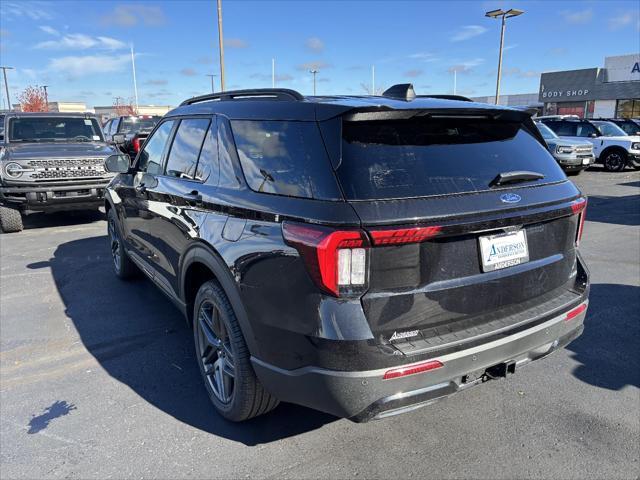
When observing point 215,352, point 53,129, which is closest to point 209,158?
point 215,352

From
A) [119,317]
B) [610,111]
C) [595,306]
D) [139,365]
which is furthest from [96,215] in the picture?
[610,111]

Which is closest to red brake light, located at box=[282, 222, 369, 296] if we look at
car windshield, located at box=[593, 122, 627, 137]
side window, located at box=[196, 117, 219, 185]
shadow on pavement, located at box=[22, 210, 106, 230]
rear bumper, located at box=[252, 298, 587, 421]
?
rear bumper, located at box=[252, 298, 587, 421]

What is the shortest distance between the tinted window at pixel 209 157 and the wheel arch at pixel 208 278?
439 millimetres

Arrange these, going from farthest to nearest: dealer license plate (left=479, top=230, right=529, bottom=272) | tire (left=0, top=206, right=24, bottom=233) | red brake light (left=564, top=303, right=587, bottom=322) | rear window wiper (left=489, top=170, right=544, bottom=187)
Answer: tire (left=0, top=206, right=24, bottom=233) < red brake light (left=564, top=303, right=587, bottom=322) < rear window wiper (left=489, top=170, right=544, bottom=187) < dealer license plate (left=479, top=230, right=529, bottom=272)

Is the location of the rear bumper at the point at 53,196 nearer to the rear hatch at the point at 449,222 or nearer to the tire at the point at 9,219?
the tire at the point at 9,219

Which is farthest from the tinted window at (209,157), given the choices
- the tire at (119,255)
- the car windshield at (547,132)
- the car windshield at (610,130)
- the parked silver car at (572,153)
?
the car windshield at (610,130)

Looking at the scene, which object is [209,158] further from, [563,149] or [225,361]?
[563,149]

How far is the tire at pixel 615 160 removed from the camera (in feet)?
56.2

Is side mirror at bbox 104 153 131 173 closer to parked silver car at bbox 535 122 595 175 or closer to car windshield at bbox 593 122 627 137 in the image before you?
parked silver car at bbox 535 122 595 175

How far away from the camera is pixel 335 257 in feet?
6.45

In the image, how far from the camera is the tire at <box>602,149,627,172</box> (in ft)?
56.2

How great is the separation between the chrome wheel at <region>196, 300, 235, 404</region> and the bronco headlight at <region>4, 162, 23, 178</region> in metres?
6.43

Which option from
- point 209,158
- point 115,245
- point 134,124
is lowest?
point 115,245

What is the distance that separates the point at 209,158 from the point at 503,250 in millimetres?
1777
